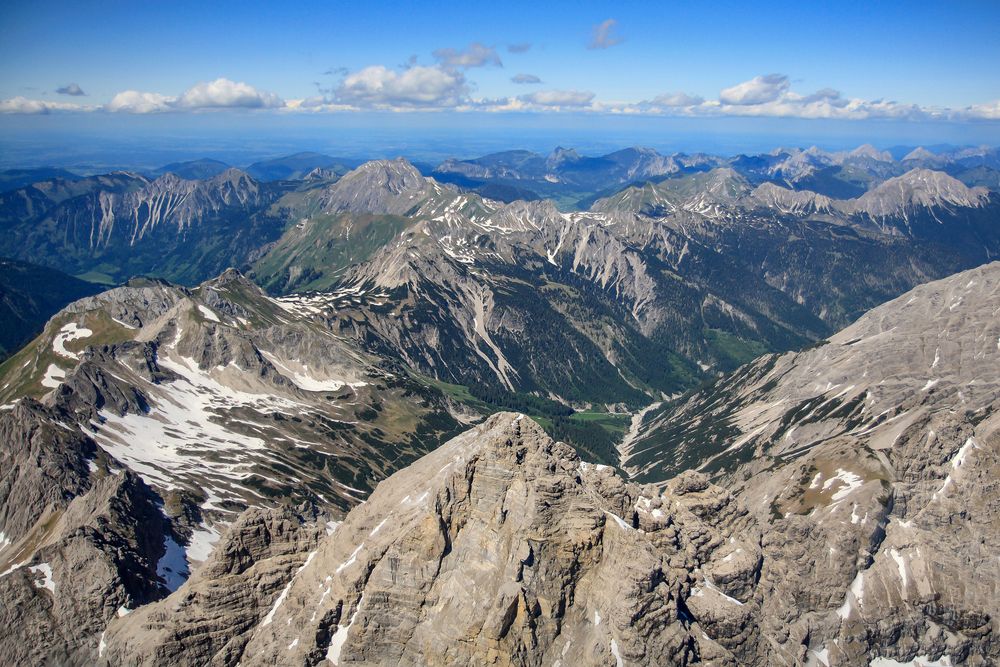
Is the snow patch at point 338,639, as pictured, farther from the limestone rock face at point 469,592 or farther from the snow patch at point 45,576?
the snow patch at point 45,576

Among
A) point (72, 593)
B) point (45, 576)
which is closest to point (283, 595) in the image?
point (72, 593)

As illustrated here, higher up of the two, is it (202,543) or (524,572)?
(524,572)

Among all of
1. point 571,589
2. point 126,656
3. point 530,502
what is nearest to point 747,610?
point 571,589

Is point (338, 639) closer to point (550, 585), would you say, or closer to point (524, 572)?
point (524, 572)

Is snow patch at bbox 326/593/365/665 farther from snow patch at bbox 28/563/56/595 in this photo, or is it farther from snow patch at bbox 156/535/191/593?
snow patch at bbox 156/535/191/593

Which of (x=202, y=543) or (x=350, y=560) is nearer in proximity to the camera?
(x=350, y=560)

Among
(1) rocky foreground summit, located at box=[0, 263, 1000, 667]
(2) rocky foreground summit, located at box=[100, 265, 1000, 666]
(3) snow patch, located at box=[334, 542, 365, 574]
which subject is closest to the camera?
(2) rocky foreground summit, located at box=[100, 265, 1000, 666]

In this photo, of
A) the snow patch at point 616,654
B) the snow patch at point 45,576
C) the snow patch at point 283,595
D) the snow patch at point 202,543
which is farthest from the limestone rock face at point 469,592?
the snow patch at point 202,543

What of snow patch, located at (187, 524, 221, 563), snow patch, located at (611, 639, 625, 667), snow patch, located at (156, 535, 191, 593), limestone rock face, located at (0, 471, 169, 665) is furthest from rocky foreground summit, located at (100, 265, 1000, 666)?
snow patch, located at (187, 524, 221, 563)

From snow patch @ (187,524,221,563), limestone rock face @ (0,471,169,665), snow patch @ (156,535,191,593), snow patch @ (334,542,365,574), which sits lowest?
snow patch @ (187,524,221,563)

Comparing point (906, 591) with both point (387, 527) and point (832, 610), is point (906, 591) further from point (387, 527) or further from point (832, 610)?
point (387, 527)

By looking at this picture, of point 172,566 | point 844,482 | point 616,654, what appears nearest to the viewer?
point 616,654
